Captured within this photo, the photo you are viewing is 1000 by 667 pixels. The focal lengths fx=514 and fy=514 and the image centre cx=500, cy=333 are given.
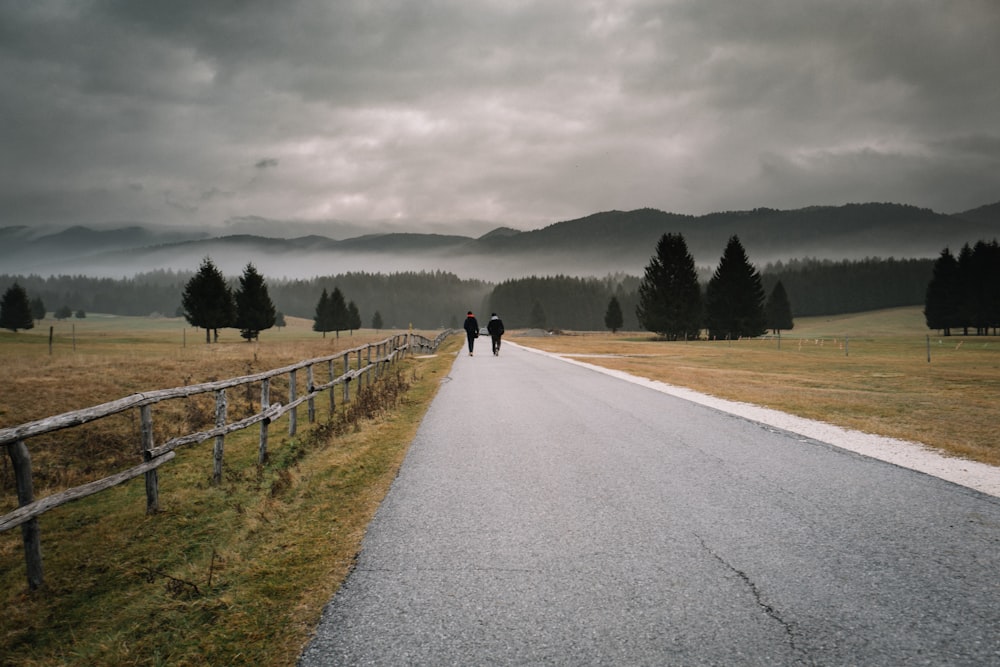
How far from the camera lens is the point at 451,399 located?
13.2 metres

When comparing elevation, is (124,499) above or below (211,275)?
below

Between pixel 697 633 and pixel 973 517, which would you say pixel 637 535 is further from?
pixel 973 517

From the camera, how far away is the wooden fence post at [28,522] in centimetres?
467

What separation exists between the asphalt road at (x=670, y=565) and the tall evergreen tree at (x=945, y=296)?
3510 inches

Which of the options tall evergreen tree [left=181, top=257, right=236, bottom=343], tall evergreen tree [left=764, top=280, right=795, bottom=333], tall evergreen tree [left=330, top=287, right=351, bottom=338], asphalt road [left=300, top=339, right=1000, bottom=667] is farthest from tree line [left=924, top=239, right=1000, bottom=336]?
tall evergreen tree [left=181, top=257, right=236, bottom=343]

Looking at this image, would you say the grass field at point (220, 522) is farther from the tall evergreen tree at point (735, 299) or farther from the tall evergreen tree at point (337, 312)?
the tall evergreen tree at point (337, 312)

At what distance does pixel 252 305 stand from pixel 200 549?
63690 mm

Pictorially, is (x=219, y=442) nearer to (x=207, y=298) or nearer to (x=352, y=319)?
(x=207, y=298)

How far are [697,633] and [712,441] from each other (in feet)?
18.4

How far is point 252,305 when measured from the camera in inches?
2479

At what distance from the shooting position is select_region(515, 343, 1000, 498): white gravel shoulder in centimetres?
606

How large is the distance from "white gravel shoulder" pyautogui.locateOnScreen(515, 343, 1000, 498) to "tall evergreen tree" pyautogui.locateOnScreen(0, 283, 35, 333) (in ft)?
306

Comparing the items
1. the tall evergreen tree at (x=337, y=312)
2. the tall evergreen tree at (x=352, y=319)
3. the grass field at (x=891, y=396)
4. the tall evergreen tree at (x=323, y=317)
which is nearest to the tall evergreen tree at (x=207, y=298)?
the tall evergreen tree at (x=323, y=317)

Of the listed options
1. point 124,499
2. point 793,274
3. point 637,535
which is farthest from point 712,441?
point 793,274
